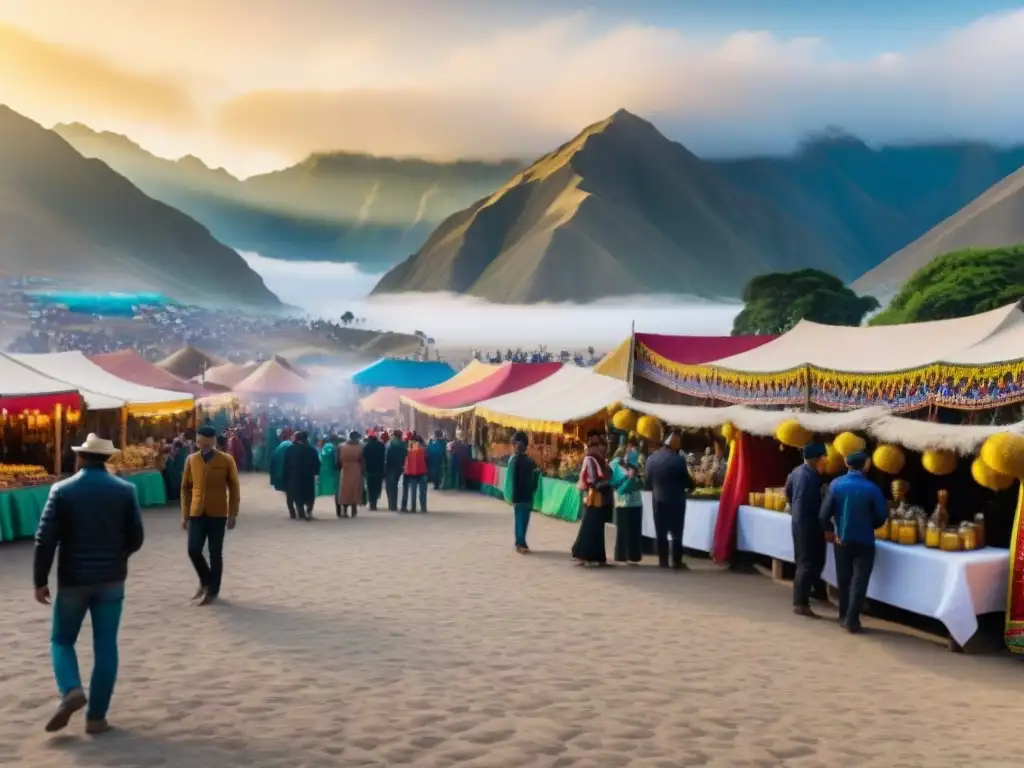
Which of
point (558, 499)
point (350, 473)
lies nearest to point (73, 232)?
point (350, 473)

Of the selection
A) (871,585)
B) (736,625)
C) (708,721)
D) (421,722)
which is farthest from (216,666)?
(871,585)

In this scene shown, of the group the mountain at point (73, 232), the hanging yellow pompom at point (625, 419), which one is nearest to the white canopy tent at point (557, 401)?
the hanging yellow pompom at point (625, 419)

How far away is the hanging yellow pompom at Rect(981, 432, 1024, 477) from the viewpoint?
23.0 ft

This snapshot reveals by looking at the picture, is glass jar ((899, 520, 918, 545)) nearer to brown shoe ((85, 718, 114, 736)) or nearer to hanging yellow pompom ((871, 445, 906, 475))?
hanging yellow pompom ((871, 445, 906, 475))

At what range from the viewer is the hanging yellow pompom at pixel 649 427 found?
13.1m

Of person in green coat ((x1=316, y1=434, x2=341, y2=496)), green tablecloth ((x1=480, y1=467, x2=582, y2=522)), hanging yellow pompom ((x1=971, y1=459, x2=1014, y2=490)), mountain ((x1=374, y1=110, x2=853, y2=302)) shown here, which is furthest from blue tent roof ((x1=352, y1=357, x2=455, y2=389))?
mountain ((x1=374, y1=110, x2=853, y2=302))

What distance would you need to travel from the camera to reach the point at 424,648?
689cm

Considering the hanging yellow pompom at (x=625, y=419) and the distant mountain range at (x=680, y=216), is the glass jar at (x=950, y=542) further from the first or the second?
the distant mountain range at (x=680, y=216)

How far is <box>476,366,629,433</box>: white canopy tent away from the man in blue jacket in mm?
7454

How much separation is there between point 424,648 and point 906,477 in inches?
199

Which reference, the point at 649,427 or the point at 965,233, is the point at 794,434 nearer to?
the point at 649,427

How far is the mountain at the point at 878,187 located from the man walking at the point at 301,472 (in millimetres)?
172677

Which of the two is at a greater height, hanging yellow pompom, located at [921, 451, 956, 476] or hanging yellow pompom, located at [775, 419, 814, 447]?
hanging yellow pompom, located at [775, 419, 814, 447]

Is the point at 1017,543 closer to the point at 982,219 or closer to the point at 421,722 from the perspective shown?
the point at 421,722
